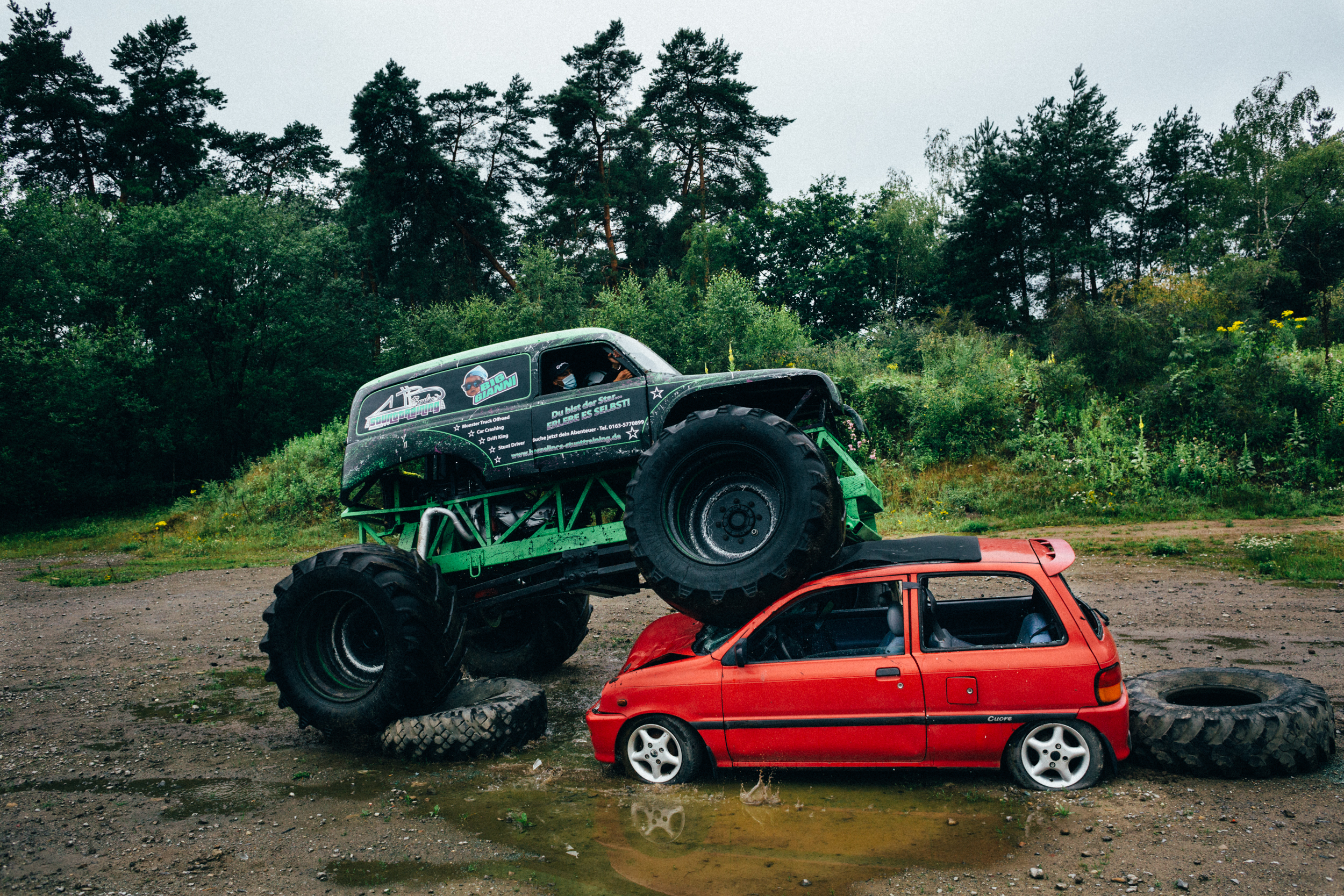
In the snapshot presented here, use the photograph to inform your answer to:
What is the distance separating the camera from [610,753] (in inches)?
225

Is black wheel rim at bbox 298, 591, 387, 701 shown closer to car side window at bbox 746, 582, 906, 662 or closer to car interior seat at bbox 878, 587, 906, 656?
car side window at bbox 746, 582, 906, 662

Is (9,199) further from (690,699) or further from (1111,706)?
(1111,706)

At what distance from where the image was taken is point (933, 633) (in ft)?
17.1

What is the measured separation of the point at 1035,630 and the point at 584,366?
4.22 m

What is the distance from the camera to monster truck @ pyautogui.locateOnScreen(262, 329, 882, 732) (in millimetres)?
5746

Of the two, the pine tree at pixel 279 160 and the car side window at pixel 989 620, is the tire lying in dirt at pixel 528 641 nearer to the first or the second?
the car side window at pixel 989 620

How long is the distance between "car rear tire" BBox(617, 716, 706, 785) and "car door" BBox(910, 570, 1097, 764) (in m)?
1.54

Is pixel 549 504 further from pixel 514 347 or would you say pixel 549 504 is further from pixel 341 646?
pixel 341 646

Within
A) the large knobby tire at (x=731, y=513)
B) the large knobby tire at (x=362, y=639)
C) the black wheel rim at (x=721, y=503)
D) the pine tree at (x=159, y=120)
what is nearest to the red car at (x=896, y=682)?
the large knobby tire at (x=731, y=513)

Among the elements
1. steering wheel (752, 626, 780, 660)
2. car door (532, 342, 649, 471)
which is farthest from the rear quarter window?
car door (532, 342, 649, 471)

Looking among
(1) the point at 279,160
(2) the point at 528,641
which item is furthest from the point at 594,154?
(2) the point at 528,641

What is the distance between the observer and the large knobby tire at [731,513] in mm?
5469

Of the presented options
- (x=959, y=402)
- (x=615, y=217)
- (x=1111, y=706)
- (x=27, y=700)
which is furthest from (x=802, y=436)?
(x=615, y=217)

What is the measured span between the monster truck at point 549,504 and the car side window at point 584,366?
0.06 feet
